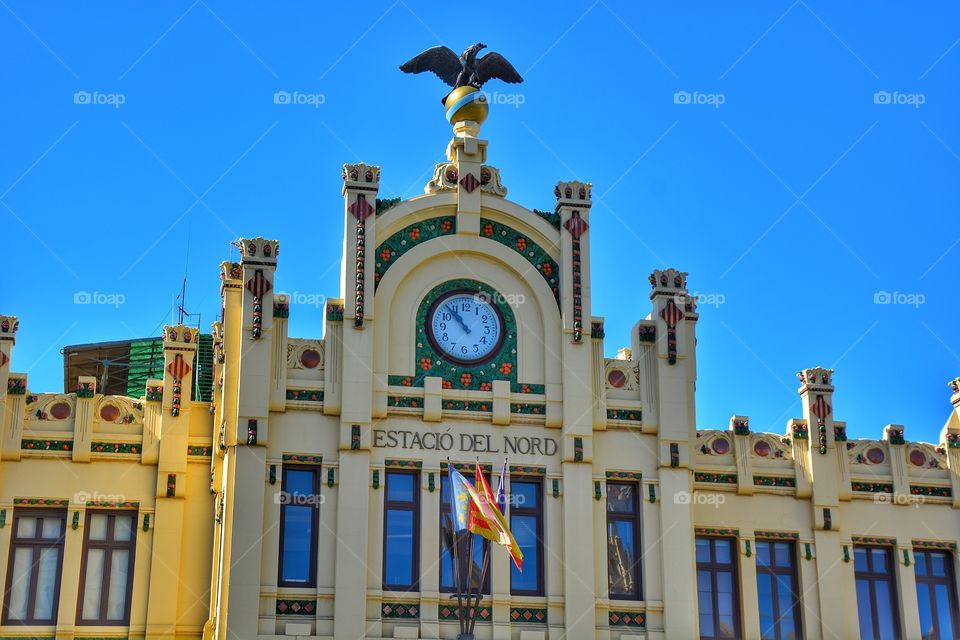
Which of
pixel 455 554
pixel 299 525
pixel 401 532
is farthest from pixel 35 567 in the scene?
pixel 455 554

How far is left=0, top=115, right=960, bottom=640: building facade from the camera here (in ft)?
119

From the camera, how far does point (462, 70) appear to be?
41219mm

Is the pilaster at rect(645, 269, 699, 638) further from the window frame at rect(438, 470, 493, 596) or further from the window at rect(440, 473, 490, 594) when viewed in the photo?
the window at rect(440, 473, 490, 594)

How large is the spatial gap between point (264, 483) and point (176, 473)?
11.3 feet

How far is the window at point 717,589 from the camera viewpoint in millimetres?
38750

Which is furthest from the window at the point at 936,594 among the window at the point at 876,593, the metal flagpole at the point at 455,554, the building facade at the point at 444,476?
the metal flagpole at the point at 455,554

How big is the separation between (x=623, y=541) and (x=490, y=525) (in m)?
4.35

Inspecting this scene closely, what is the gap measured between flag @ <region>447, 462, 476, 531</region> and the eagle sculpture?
11.3 m

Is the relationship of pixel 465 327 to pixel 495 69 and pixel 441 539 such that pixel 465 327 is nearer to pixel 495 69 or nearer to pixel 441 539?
pixel 441 539

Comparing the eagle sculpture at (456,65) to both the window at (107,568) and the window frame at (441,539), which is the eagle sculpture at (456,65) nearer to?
the window frame at (441,539)

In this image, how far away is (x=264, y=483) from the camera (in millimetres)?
36000

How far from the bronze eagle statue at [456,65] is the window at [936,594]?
1694 cm

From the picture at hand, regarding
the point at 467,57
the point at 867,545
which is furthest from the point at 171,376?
the point at 867,545

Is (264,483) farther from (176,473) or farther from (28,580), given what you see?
(28,580)
